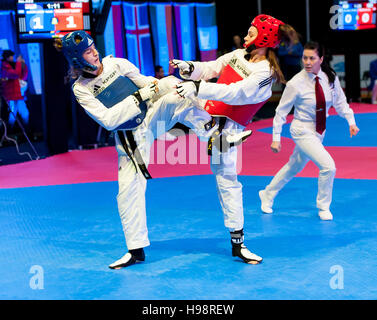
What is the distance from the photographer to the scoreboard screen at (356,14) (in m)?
17.0

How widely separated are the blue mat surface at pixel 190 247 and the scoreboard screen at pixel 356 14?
34.1 feet

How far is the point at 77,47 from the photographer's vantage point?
448 centimetres

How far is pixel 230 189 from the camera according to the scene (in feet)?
15.8

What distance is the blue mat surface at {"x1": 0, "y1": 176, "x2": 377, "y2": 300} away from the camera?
4.20 meters

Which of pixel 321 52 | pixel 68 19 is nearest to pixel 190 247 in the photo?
pixel 321 52

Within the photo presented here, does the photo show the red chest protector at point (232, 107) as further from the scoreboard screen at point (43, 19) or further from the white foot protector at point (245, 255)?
the scoreboard screen at point (43, 19)

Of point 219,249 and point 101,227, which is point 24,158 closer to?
point 101,227

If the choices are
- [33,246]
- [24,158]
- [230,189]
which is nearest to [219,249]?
[230,189]

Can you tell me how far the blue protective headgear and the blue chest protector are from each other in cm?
21

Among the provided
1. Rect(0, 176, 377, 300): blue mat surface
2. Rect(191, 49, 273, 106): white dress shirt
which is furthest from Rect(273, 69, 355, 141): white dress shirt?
Rect(191, 49, 273, 106): white dress shirt

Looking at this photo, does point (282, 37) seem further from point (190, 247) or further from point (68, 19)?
point (68, 19)

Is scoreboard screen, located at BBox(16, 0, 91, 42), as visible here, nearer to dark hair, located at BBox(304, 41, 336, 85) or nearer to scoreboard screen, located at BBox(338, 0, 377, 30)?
dark hair, located at BBox(304, 41, 336, 85)

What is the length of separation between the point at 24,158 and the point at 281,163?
15.6ft

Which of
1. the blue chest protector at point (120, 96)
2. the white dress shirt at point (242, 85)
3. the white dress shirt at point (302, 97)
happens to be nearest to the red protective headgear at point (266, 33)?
the white dress shirt at point (242, 85)
